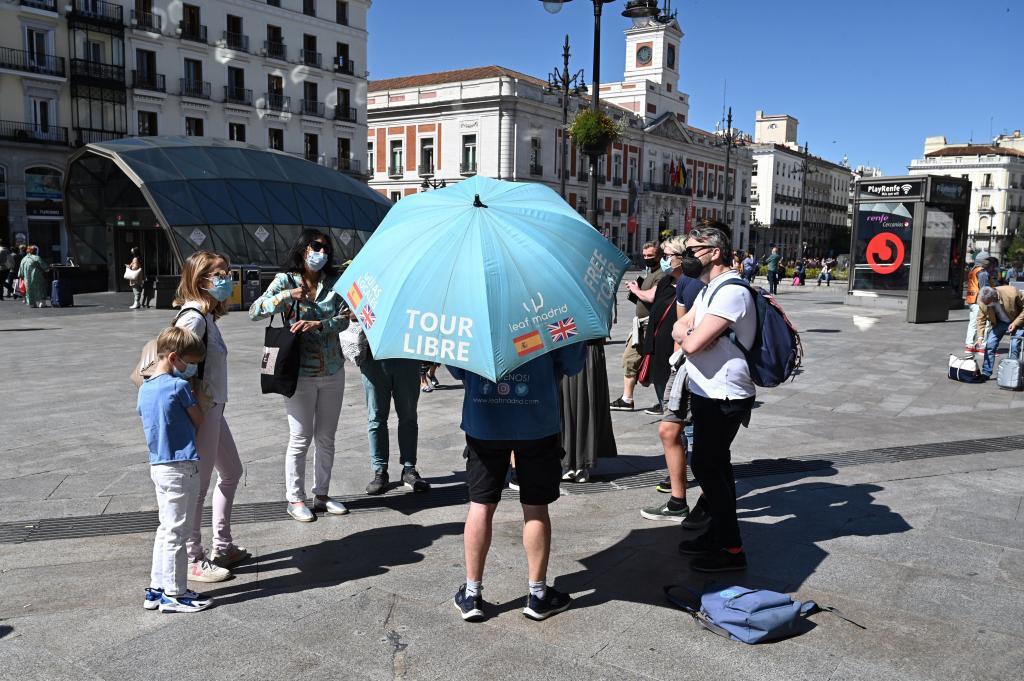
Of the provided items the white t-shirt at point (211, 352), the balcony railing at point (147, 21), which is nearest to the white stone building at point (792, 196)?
the balcony railing at point (147, 21)

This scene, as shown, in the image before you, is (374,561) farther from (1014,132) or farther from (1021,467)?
(1014,132)

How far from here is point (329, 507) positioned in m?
5.13

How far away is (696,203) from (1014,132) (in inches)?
2953

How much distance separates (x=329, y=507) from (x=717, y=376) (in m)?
2.53

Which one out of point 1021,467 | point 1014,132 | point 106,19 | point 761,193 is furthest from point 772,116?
point 1021,467

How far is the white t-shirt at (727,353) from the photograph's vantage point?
4051mm

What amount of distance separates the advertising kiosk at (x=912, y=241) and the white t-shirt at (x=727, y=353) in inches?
636

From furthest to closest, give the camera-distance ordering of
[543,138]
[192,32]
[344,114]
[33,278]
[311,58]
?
[543,138] → [344,114] → [311,58] → [192,32] → [33,278]

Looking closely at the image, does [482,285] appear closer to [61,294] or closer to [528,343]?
[528,343]

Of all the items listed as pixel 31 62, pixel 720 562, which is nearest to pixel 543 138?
→ pixel 31 62

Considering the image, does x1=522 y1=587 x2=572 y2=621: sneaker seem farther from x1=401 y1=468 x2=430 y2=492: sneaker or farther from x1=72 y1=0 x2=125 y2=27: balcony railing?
x1=72 y1=0 x2=125 y2=27: balcony railing

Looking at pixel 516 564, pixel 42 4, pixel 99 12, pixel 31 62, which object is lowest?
pixel 516 564

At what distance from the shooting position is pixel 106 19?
37.0 metres

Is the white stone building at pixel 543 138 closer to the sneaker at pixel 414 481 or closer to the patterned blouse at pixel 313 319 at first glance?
the sneaker at pixel 414 481
